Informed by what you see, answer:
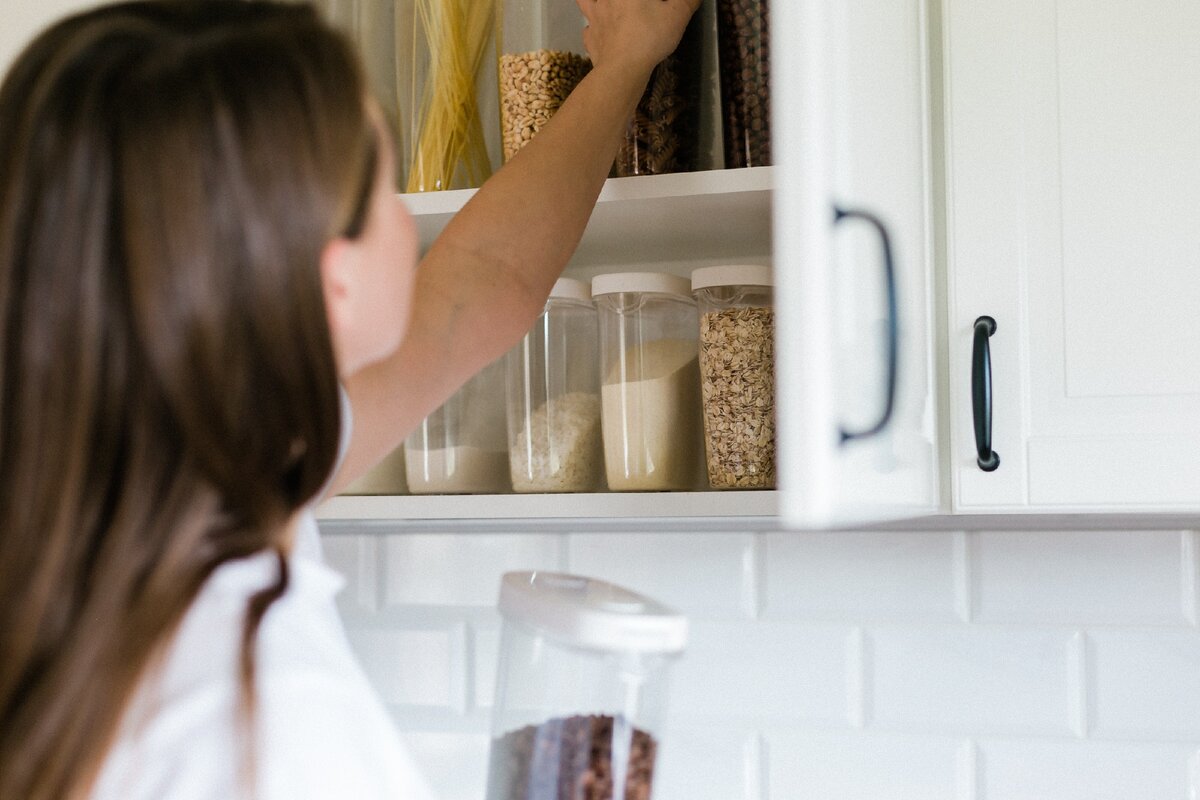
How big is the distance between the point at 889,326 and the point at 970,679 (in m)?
0.61

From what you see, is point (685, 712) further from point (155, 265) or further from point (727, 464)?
point (155, 265)

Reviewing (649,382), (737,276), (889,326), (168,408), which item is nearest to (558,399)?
(649,382)

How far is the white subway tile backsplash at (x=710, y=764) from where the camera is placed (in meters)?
1.21

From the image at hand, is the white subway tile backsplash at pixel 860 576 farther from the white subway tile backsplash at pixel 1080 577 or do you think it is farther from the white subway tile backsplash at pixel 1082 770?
the white subway tile backsplash at pixel 1082 770

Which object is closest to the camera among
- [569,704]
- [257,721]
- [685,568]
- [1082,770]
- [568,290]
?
[257,721]

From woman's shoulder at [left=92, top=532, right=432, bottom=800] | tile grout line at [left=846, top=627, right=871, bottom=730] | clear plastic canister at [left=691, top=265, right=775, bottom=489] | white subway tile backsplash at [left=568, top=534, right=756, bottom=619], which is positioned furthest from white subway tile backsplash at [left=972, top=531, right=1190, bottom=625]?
woman's shoulder at [left=92, top=532, right=432, bottom=800]

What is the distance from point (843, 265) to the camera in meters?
0.59

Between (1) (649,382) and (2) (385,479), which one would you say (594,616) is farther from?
(2) (385,479)

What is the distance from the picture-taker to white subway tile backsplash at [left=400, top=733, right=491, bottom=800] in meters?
1.30

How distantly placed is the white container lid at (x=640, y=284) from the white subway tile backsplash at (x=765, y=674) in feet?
1.34

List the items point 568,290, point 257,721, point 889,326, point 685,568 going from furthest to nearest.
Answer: point 685,568
point 568,290
point 889,326
point 257,721

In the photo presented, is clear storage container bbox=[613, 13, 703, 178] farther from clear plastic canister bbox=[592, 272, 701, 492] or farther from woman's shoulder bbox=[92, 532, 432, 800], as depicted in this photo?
woman's shoulder bbox=[92, 532, 432, 800]

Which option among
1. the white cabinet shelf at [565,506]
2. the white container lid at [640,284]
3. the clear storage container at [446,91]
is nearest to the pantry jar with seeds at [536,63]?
the clear storage container at [446,91]

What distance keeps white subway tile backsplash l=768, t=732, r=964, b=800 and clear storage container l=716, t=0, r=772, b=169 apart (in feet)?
1.97
